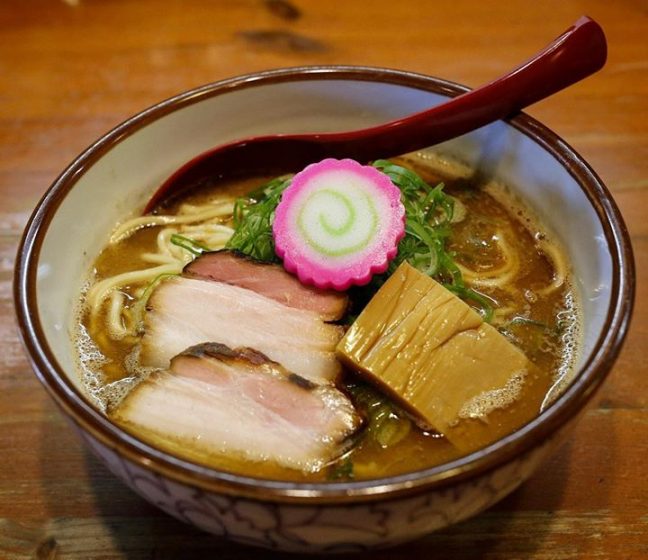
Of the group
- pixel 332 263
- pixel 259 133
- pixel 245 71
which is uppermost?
pixel 245 71

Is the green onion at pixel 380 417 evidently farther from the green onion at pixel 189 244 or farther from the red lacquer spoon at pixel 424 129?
the red lacquer spoon at pixel 424 129

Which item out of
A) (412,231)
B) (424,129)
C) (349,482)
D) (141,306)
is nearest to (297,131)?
(424,129)

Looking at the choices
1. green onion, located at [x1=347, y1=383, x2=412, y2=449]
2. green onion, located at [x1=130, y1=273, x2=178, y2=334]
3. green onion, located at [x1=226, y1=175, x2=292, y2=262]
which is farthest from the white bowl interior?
green onion, located at [x1=347, y1=383, x2=412, y2=449]

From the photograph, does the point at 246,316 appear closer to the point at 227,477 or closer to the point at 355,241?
the point at 355,241

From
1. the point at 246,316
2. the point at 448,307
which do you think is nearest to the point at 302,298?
the point at 246,316

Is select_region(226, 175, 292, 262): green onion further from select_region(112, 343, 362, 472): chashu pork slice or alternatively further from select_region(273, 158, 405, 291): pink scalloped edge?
select_region(112, 343, 362, 472): chashu pork slice

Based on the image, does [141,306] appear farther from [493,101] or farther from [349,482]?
[493,101]

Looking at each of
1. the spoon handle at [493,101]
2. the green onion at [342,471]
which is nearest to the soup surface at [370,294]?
the green onion at [342,471]
